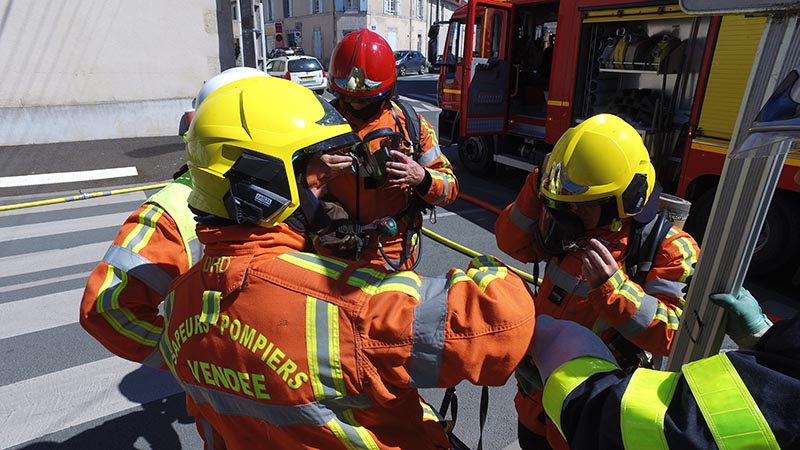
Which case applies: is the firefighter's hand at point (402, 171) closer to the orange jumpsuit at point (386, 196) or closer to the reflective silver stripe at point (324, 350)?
the orange jumpsuit at point (386, 196)

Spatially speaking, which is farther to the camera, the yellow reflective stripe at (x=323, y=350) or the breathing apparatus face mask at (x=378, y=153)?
the breathing apparatus face mask at (x=378, y=153)

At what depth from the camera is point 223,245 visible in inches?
44.2

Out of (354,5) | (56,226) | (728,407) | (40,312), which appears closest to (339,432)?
(728,407)

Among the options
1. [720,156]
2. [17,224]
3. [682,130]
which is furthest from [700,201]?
[17,224]

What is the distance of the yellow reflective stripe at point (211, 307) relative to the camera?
1.05 metres

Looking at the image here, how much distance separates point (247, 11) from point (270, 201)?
41.6 ft

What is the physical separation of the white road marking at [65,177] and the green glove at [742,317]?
29.3ft

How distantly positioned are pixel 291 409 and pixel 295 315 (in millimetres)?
201

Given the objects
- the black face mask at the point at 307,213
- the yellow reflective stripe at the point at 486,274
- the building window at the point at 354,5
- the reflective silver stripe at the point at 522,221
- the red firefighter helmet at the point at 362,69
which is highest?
the building window at the point at 354,5

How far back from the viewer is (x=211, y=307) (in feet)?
3.47

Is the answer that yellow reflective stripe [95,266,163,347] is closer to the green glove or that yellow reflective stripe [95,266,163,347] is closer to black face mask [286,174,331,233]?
black face mask [286,174,331,233]

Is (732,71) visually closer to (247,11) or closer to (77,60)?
(247,11)

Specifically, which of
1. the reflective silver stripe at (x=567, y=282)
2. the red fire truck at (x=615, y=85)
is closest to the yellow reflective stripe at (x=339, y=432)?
the reflective silver stripe at (x=567, y=282)

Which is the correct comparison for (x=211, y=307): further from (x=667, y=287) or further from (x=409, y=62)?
(x=409, y=62)
